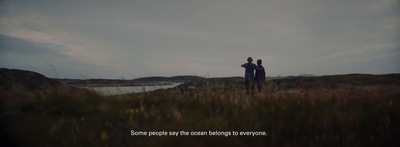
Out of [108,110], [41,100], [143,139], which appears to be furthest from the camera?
[41,100]

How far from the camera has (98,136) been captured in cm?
291

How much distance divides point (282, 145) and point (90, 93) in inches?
142

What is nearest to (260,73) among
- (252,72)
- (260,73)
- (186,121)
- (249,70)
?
(260,73)

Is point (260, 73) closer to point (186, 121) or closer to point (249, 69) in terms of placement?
point (249, 69)

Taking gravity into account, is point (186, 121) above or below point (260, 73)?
below

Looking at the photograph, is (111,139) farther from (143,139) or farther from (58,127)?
(58,127)

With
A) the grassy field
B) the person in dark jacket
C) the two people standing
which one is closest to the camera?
the grassy field

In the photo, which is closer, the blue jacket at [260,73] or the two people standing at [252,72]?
the two people standing at [252,72]

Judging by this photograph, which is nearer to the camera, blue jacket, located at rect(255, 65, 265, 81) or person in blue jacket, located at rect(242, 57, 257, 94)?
person in blue jacket, located at rect(242, 57, 257, 94)

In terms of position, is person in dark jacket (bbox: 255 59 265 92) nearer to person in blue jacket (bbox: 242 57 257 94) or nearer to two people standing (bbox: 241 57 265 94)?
two people standing (bbox: 241 57 265 94)

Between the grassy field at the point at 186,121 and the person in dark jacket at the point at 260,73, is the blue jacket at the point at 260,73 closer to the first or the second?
the person in dark jacket at the point at 260,73

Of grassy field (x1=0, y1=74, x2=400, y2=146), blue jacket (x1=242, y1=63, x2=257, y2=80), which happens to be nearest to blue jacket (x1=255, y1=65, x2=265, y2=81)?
blue jacket (x1=242, y1=63, x2=257, y2=80)

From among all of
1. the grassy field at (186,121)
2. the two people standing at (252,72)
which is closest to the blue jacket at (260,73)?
the two people standing at (252,72)

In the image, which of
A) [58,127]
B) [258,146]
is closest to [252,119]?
[258,146]
